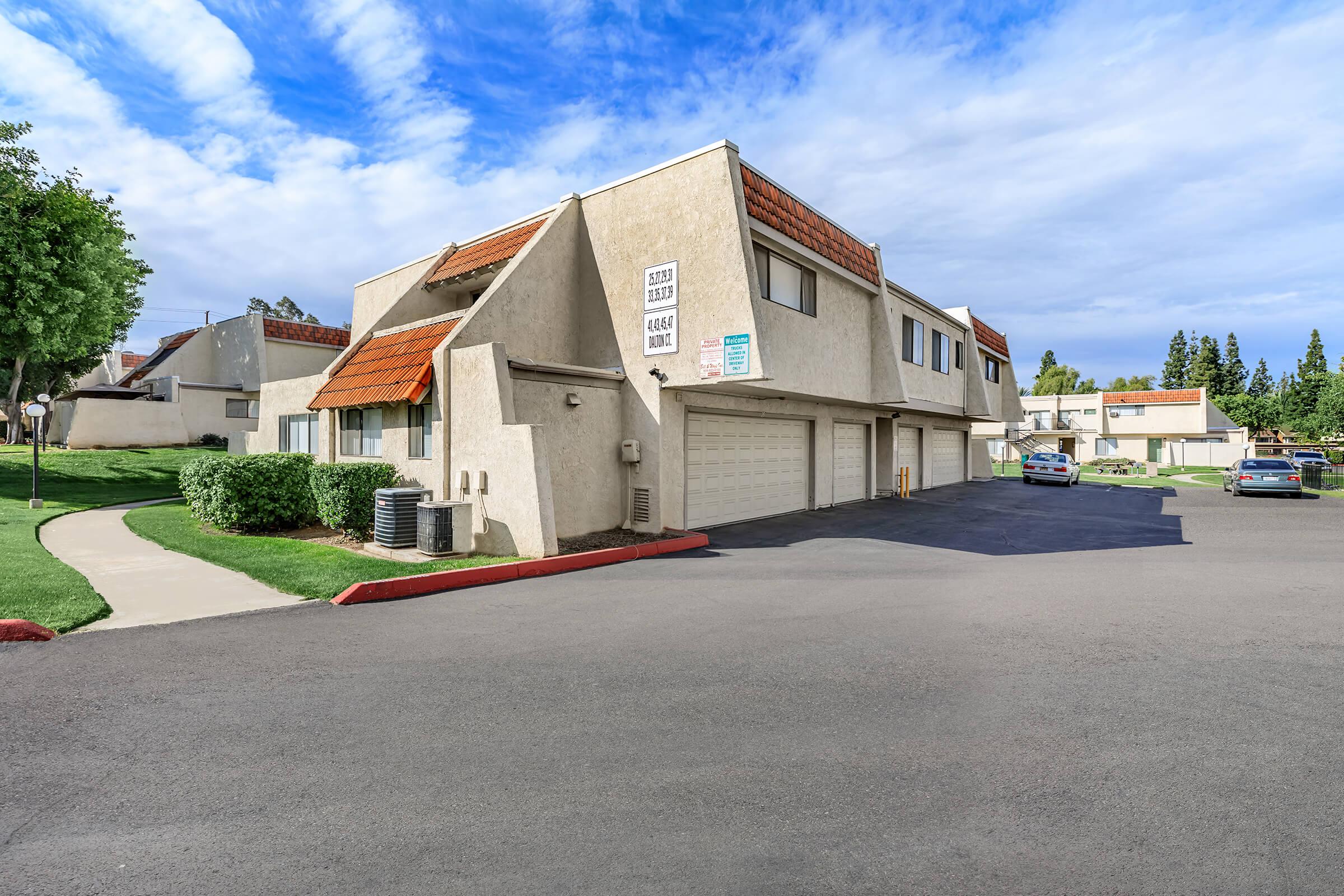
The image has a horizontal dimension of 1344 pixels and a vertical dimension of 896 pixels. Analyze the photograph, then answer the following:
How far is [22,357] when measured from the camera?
2245 centimetres

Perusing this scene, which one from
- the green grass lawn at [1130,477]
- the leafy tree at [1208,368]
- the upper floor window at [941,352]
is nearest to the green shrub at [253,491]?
the upper floor window at [941,352]

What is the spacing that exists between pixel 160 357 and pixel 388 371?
97.4 ft

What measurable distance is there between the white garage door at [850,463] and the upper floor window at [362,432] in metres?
12.2

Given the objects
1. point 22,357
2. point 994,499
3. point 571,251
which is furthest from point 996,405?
point 22,357

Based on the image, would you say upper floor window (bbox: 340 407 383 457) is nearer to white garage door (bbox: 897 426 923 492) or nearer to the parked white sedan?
white garage door (bbox: 897 426 923 492)

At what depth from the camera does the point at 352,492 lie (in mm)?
12195

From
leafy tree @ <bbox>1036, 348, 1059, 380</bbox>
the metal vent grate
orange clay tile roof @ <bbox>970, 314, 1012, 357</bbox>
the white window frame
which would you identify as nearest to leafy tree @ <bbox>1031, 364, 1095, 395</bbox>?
leafy tree @ <bbox>1036, 348, 1059, 380</bbox>

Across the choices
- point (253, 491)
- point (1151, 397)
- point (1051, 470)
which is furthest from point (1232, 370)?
point (253, 491)

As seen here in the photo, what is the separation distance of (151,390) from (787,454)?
31092 mm

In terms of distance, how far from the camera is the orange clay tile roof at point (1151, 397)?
54312 millimetres

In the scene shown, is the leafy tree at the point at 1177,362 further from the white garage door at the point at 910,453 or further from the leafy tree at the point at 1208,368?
the white garage door at the point at 910,453

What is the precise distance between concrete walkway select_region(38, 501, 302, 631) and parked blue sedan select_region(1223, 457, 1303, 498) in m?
29.6

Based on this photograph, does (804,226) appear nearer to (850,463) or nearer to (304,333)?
(850,463)

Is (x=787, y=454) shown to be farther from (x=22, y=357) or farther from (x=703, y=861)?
→ (x=22, y=357)
